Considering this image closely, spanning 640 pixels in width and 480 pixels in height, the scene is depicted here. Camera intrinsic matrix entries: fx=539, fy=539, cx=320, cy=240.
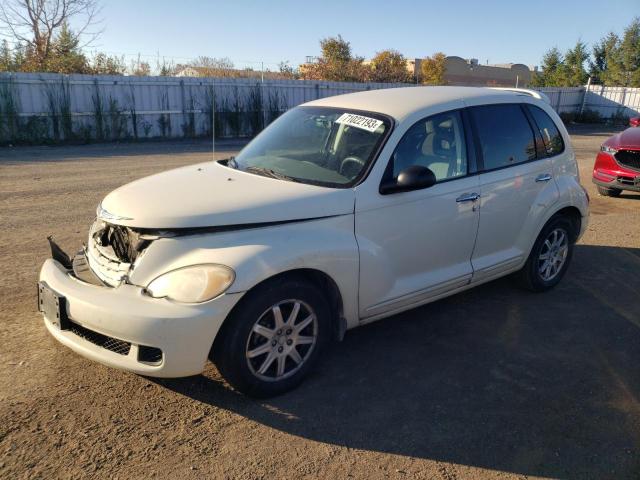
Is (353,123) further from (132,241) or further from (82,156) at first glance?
(82,156)

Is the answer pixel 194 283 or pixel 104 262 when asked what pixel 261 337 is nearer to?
pixel 194 283

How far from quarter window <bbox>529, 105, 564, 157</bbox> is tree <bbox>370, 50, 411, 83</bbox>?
2789cm

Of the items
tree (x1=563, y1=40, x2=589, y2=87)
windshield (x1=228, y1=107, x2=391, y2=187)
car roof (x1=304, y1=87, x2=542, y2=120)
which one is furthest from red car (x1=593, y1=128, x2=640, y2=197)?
tree (x1=563, y1=40, x2=589, y2=87)

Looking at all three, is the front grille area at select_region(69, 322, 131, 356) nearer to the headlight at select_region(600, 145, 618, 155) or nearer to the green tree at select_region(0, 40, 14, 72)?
the headlight at select_region(600, 145, 618, 155)

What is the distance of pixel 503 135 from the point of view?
4.57 metres

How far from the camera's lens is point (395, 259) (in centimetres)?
375

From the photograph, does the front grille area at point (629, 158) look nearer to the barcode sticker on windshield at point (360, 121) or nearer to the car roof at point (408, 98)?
the car roof at point (408, 98)

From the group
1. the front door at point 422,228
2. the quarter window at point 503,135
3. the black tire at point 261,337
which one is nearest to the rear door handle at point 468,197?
the front door at point 422,228

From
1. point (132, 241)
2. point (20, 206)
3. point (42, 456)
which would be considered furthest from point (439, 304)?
point (20, 206)

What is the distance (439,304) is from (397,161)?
1658 millimetres

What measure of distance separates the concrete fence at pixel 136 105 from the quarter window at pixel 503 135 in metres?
10.7

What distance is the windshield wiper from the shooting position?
3.77 m

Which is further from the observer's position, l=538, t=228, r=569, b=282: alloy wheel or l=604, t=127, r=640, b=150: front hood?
l=604, t=127, r=640, b=150: front hood

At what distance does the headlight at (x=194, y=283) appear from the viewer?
2926mm
